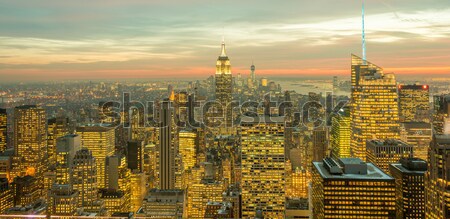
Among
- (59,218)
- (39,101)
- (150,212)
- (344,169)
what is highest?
(39,101)

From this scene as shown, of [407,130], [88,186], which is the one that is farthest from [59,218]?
[407,130]

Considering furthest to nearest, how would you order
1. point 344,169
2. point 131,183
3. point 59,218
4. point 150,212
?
point 131,183
point 150,212
point 344,169
point 59,218

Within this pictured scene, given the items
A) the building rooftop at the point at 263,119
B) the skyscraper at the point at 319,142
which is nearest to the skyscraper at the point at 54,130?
the building rooftop at the point at 263,119

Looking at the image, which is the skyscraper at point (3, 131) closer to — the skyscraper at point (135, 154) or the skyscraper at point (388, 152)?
the skyscraper at point (135, 154)

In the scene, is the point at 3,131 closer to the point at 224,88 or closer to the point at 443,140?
the point at 224,88

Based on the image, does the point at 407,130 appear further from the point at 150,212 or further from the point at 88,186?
the point at 88,186

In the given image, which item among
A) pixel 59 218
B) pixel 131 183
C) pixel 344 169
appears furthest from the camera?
pixel 131 183

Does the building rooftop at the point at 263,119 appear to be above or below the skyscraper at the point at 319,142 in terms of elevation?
above

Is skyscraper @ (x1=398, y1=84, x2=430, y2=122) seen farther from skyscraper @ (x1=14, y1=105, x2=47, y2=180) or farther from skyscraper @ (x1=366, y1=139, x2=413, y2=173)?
skyscraper @ (x1=14, y1=105, x2=47, y2=180)
